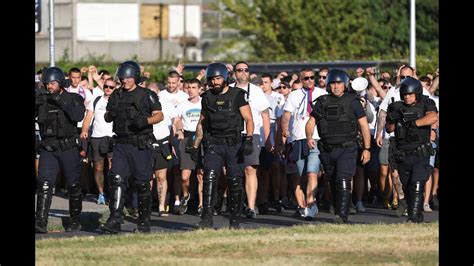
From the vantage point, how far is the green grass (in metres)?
13.1

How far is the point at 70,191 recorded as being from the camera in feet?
54.4

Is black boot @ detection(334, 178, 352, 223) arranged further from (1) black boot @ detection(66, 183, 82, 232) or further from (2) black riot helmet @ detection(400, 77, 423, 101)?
(1) black boot @ detection(66, 183, 82, 232)

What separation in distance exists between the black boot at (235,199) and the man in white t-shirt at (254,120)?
5.73 feet

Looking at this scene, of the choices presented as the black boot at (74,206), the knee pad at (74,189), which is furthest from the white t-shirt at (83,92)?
the knee pad at (74,189)

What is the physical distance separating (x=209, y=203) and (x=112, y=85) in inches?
156

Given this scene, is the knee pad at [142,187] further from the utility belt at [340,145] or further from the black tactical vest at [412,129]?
the black tactical vest at [412,129]

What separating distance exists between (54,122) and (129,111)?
106 cm

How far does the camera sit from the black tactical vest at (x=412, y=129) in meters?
16.5

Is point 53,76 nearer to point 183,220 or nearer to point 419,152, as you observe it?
point 183,220

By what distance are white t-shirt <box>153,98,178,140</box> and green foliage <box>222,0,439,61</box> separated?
102 feet

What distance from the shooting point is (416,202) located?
645 inches

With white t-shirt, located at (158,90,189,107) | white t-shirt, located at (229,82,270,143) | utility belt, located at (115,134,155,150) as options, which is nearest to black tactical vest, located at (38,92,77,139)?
utility belt, located at (115,134,155,150)

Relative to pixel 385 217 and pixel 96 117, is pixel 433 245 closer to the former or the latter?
pixel 385 217
